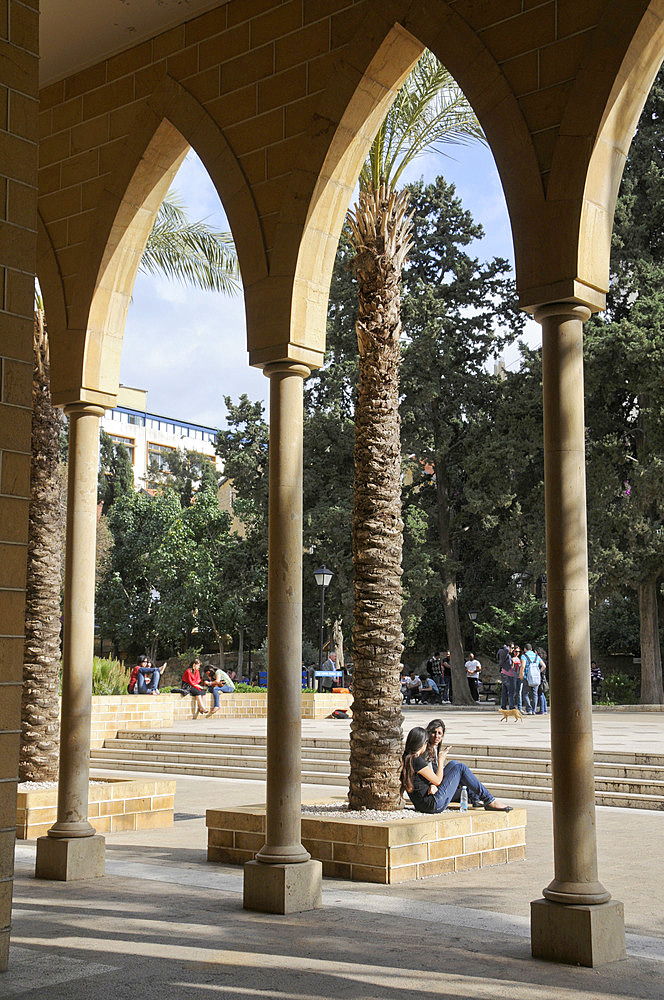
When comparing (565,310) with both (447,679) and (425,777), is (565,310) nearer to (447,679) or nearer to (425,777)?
(425,777)

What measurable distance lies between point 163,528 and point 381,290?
34327 millimetres

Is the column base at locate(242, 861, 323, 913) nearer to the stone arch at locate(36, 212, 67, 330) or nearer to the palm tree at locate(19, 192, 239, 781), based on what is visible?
the stone arch at locate(36, 212, 67, 330)

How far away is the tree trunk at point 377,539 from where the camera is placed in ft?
27.1

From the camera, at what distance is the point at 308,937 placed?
18.1ft

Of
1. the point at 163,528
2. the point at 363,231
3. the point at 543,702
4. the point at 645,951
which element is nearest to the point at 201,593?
the point at 163,528

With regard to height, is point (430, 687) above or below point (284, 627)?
below

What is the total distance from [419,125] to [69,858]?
7.13m

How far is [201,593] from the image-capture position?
40.2 metres

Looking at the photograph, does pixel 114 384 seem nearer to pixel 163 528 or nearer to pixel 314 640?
pixel 314 640

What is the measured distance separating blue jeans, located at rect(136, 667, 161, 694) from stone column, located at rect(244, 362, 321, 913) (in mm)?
16367

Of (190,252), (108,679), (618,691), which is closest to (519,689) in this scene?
(618,691)

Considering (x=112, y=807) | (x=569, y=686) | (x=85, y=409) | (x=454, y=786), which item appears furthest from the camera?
(x=112, y=807)

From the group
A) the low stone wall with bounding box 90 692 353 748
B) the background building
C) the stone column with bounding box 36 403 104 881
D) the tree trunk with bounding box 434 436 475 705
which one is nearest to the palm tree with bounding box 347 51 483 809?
the stone column with bounding box 36 403 104 881

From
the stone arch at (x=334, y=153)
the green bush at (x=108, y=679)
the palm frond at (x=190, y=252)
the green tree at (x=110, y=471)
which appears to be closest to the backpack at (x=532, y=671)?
the green bush at (x=108, y=679)
